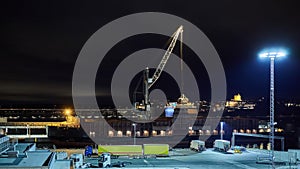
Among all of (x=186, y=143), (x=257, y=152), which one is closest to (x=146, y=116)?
(x=186, y=143)

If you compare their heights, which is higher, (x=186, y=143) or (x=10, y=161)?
(x=10, y=161)

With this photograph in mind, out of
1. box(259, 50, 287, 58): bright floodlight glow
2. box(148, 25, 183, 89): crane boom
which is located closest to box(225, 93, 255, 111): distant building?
box(148, 25, 183, 89): crane boom

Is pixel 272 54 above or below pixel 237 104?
above

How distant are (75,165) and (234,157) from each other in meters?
15.2

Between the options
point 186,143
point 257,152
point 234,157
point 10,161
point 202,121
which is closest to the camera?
point 10,161

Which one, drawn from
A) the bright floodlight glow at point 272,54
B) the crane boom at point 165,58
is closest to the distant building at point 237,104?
the crane boom at point 165,58

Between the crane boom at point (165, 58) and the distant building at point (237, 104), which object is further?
the distant building at point (237, 104)

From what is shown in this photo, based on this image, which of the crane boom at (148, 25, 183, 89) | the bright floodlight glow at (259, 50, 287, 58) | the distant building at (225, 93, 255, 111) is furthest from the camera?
the distant building at (225, 93, 255, 111)

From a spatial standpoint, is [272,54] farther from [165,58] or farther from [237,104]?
[237,104]

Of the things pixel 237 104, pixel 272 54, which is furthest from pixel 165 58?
pixel 237 104

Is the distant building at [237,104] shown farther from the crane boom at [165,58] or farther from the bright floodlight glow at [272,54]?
the bright floodlight glow at [272,54]

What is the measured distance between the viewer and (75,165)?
852 inches

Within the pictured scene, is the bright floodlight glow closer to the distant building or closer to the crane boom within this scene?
the crane boom

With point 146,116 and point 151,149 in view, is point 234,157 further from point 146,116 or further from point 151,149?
point 146,116
